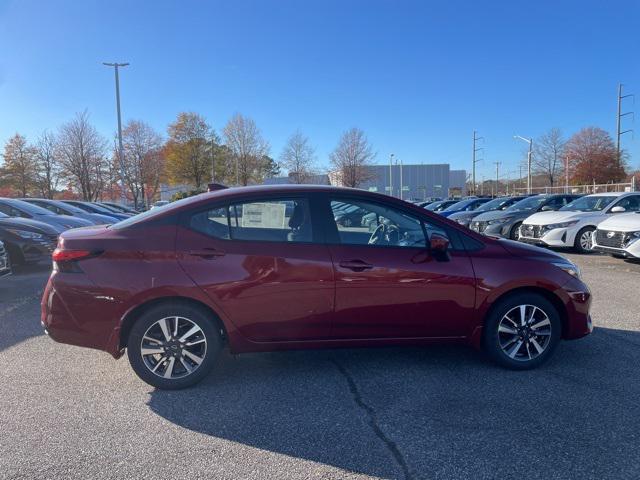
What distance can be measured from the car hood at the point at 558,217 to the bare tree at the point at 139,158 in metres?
37.6

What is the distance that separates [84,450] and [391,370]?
2439 millimetres

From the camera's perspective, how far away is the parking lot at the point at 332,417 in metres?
2.68

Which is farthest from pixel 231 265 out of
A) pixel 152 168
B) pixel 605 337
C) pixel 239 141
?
pixel 239 141

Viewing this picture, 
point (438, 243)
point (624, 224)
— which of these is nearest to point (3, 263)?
point (438, 243)

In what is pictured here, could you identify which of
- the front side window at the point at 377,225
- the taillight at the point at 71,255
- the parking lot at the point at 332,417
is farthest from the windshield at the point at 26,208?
the front side window at the point at 377,225

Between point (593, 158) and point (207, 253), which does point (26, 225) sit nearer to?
point (207, 253)

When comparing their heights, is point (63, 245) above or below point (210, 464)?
above

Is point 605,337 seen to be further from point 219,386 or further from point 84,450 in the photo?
point 84,450

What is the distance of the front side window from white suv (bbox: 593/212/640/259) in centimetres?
667

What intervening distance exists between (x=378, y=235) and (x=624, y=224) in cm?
766

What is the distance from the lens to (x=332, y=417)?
10.6ft

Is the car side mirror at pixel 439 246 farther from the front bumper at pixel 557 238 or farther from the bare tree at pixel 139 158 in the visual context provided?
the bare tree at pixel 139 158

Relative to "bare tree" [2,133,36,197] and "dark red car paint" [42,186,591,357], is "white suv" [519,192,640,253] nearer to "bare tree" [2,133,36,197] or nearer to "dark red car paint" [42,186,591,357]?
"dark red car paint" [42,186,591,357]

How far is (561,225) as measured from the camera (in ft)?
37.0
